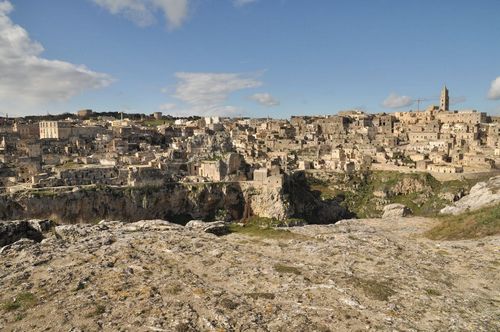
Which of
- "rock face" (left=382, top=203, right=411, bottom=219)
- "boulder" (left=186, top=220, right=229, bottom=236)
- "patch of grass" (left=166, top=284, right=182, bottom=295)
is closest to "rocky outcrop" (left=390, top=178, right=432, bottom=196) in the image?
"rock face" (left=382, top=203, right=411, bottom=219)

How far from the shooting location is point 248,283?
9.80m

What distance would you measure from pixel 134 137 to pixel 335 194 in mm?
44473

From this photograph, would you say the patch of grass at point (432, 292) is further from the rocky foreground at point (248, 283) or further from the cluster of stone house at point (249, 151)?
the cluster of stone house at point (249, 151)

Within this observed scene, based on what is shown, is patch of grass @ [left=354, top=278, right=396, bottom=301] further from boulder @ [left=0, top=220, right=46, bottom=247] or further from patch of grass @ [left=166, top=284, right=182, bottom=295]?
boulder @ [left=0, top=220, right=46, bottom=247]

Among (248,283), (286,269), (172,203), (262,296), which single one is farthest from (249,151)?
(262,296)

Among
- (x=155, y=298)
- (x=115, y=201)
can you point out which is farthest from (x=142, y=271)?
(x=115, y=201)

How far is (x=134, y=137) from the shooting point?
262 feet

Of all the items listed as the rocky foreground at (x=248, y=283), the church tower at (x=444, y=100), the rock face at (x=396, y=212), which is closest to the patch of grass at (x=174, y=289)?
the rocky foreground at (x=248, y=283)

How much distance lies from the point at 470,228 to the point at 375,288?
8146 millimetres

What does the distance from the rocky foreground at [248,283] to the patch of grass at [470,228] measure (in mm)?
826

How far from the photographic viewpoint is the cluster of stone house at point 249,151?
159ft

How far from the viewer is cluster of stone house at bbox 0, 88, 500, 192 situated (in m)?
48.4

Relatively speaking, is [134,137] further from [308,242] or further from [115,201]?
[308,242]

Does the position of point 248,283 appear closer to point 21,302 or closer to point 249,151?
point 21,302
